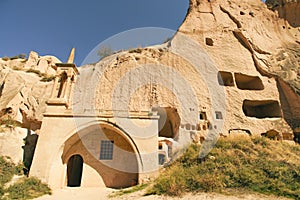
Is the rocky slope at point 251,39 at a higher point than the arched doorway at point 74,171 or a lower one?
higher

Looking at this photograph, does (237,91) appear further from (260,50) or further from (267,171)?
(267,171)

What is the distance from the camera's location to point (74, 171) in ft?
49.0

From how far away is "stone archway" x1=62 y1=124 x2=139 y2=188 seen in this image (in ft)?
42.0

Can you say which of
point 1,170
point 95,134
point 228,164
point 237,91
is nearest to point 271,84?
point 237,91

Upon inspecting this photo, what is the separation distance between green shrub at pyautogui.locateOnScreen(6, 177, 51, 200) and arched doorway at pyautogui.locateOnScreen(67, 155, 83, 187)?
2.83 metres

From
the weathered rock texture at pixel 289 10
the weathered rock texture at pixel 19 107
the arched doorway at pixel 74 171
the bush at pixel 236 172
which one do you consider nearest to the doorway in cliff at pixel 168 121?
the bush at pixel 236 172

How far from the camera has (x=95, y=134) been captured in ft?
45.3

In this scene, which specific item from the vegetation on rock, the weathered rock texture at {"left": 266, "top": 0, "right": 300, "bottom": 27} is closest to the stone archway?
the vegetation on rock

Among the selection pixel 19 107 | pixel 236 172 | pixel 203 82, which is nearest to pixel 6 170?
pixel 19 107

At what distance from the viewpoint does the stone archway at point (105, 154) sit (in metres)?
12.8

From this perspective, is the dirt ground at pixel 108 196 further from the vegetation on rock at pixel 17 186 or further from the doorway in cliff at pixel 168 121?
the doorway in cliff at pixel 168 121

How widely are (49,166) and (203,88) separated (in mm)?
11744

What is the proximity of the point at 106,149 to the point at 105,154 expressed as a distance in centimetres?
32

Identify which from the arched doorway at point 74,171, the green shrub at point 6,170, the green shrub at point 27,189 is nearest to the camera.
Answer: the green shrub at point 27,189
